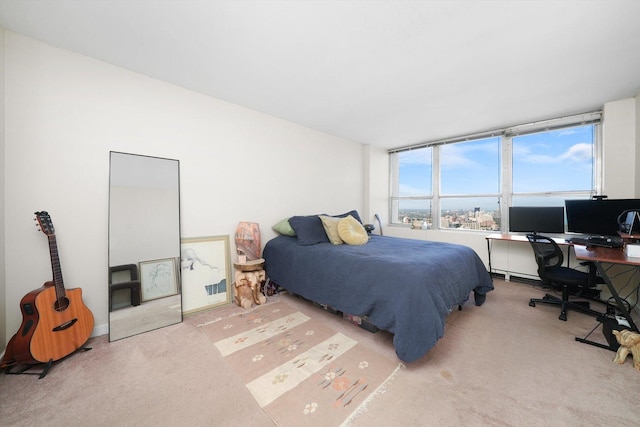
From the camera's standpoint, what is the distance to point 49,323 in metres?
1.68

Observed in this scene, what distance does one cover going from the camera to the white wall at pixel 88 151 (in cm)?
181

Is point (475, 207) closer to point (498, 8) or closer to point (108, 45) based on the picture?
point (498, 8)

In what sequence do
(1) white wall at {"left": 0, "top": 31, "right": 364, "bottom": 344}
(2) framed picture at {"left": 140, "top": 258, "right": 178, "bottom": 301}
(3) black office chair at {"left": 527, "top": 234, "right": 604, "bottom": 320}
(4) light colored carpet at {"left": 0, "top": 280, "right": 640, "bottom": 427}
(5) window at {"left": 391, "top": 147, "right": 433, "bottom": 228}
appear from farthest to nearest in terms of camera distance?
(5) window at {"left": 391, "top": 147, "right": 433, "bottom": 228}
(3) black office chair at {"left": 527, "top": 234, "right": 604, "bottom": 320}
(2) framed picture at {"left": 140, "top": 258, "right": 178, "bottom": 301}
(1) white wall at {"left": 0, "top": 31, "right": 364, "bottom": 344}
(4) light colored carpet at {"left": 0, "top": 280, "right": 640, "bottom": 427}

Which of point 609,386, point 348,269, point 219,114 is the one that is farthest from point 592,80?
point 219,114

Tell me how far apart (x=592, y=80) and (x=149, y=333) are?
5.13 m

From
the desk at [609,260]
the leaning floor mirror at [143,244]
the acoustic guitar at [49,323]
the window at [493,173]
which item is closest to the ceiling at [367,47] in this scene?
the window at [493,173]

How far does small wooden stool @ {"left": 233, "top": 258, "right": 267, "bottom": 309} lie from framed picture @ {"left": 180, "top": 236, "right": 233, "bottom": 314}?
0.16m

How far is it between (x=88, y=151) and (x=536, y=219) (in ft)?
18.1

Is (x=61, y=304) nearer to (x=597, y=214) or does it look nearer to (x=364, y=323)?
(x=364, y=323)

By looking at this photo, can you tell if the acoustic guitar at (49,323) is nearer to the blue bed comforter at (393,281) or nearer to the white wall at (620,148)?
the blue bed comforter at (393,281)

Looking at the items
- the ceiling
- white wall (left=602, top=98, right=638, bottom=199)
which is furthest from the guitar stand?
white wall (left=602, top=98, right=638, bottom=199)

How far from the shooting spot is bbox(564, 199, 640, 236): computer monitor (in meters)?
2.56

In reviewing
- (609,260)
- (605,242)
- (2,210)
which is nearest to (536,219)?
(605,242)

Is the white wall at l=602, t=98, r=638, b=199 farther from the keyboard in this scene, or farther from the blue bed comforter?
the blue bed comforter
